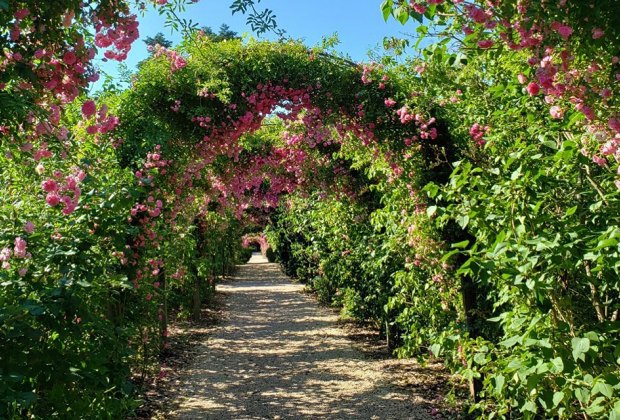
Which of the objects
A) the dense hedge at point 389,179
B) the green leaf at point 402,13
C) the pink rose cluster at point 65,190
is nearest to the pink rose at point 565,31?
the dense hedge at point 389,179

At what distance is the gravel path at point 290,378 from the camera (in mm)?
4531

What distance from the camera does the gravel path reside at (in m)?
4.53

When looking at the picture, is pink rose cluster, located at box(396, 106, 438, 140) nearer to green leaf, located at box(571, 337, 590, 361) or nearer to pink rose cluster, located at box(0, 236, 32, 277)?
green leaf, located at box(571, 337, 590, 361)

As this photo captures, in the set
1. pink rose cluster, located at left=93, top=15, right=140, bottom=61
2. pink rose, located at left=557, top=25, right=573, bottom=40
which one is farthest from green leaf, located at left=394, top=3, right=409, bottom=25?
pink rose cluster, located at left=93, top=15, right=140, bottom=61

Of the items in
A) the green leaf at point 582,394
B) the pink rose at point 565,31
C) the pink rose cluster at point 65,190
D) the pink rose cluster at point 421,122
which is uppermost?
the pink rose cluster at point 421,122

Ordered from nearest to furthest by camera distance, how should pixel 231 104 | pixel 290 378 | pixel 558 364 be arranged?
pixel 558 364, pixel 231 104, pixel 290 378

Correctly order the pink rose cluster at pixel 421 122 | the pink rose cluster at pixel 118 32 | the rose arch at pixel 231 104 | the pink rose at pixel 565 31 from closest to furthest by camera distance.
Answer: the pink rose at pixel 565 31
the pink rose cluster at pixel 118 32
the pink rose cluster at pixel 421 122
the rose arch at pixel 231 104

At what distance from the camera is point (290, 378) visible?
568 cm

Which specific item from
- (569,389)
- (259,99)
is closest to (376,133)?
(259,99)

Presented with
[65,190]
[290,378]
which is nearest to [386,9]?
[65,190]

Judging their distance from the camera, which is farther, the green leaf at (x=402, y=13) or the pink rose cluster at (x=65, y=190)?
the pink rose cluster at (x=65, y=190)

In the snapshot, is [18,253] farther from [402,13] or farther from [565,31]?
[565,31]

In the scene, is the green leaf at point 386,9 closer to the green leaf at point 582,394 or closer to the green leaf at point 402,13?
the green leaf at point 402,13

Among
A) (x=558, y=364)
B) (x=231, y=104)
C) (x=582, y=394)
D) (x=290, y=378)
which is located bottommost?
(x=290, y=378)
